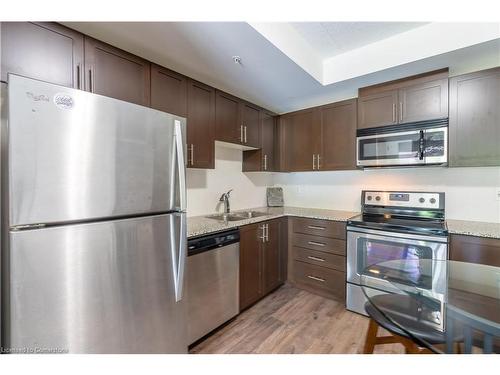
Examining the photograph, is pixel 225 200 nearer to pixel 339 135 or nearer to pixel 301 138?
pixel 301 138

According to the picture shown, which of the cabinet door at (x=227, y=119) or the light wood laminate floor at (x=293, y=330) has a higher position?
the cabinet door at (x=227, y=119)

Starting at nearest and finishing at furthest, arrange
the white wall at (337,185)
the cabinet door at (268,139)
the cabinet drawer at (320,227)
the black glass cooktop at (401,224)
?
the black glass cooktop at (401,224) < the white wall at (337,185) < the cabinet drawer at (320,227) < the cabinet door at (268,139)

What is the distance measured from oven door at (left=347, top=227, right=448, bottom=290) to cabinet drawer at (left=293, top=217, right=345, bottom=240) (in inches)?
4.7

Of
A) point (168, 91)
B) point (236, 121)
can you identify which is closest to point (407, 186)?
point (236, 121)

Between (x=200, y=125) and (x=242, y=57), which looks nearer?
(x=242, y=57)

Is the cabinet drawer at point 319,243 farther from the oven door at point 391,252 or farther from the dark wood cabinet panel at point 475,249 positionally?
the dark wood cabinet panel at point 475,249

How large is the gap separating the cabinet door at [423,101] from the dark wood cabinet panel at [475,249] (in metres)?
1.10

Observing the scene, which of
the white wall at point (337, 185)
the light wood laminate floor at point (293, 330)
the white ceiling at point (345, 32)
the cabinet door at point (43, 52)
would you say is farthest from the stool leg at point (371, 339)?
the cabinet door at point (43, 52)

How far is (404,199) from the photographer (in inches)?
94.8

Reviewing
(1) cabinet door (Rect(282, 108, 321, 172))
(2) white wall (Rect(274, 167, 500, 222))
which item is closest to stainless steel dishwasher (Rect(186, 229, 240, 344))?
(1) cabinet door (Rect(282, 108, 321, 172))

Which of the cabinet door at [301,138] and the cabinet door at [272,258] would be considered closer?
the cabinet door at [272,258]

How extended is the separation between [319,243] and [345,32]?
2107mm

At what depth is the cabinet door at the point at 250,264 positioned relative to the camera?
2.21 meters
